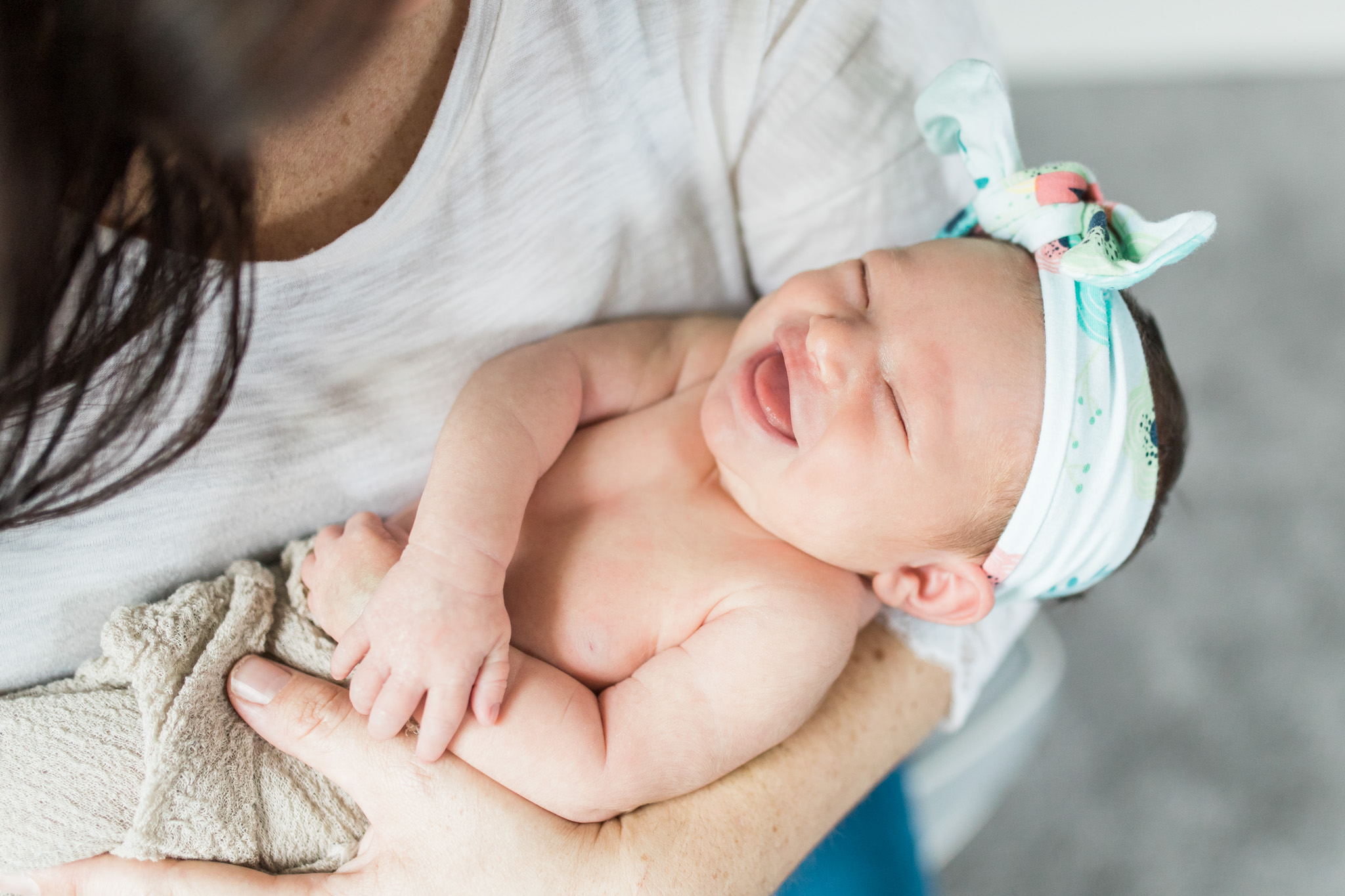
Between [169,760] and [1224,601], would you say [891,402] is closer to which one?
[169,760]

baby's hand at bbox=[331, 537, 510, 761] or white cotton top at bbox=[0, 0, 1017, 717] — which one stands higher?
white cotton top at bbox=[0, 0, 1017, 717]

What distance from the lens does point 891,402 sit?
1026 mm

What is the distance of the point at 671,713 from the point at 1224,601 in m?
2.01

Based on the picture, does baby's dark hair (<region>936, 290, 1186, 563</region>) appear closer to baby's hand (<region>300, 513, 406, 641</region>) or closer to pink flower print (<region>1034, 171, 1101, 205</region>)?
pink flower print (<region>1034, 171, 1101, 205</region>)

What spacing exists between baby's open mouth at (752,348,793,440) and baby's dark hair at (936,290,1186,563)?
9.5 inches

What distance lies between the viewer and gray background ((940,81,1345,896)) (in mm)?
2055

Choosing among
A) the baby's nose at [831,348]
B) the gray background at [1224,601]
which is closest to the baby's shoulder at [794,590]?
the baby's nose at [831,348]

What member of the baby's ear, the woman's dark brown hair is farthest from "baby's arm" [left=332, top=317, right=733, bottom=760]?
the baby's ear

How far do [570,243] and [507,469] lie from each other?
273 mm

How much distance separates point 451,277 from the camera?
38.5 inches

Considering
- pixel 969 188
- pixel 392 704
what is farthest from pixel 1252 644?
pixel 392 704

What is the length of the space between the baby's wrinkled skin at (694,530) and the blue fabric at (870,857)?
23 cm

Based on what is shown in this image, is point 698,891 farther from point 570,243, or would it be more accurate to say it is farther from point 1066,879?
point 1066,879

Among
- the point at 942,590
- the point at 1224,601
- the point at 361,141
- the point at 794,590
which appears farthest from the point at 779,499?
the point at 1224,601
